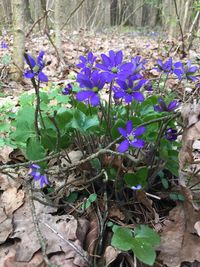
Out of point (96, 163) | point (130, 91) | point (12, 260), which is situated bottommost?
point (12, 260)

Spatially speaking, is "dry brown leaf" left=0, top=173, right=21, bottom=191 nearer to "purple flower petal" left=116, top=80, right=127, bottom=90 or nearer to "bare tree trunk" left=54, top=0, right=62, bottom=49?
"purple flower petal" left=116, top=80, right=127, bottom=90

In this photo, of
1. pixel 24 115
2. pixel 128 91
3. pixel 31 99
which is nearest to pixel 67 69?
pixel 31 99

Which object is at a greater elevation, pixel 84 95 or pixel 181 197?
pixel 84 95

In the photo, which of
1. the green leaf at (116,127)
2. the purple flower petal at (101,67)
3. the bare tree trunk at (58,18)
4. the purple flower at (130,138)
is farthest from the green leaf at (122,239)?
the bare tree trunk at (58,18)

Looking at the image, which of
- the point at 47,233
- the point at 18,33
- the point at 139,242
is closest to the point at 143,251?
the point at 139,242

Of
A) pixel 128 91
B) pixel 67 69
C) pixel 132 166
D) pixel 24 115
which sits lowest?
pixel 67 69

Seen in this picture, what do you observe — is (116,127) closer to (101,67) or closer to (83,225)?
(101,67)

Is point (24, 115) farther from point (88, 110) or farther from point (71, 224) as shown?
point (71, 224)

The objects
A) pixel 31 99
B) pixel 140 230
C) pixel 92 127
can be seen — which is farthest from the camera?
pixel 31 99

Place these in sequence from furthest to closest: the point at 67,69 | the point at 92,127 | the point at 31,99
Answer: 1. the point at 67,69
2. the point at 31,99
3. the point at 92,127
